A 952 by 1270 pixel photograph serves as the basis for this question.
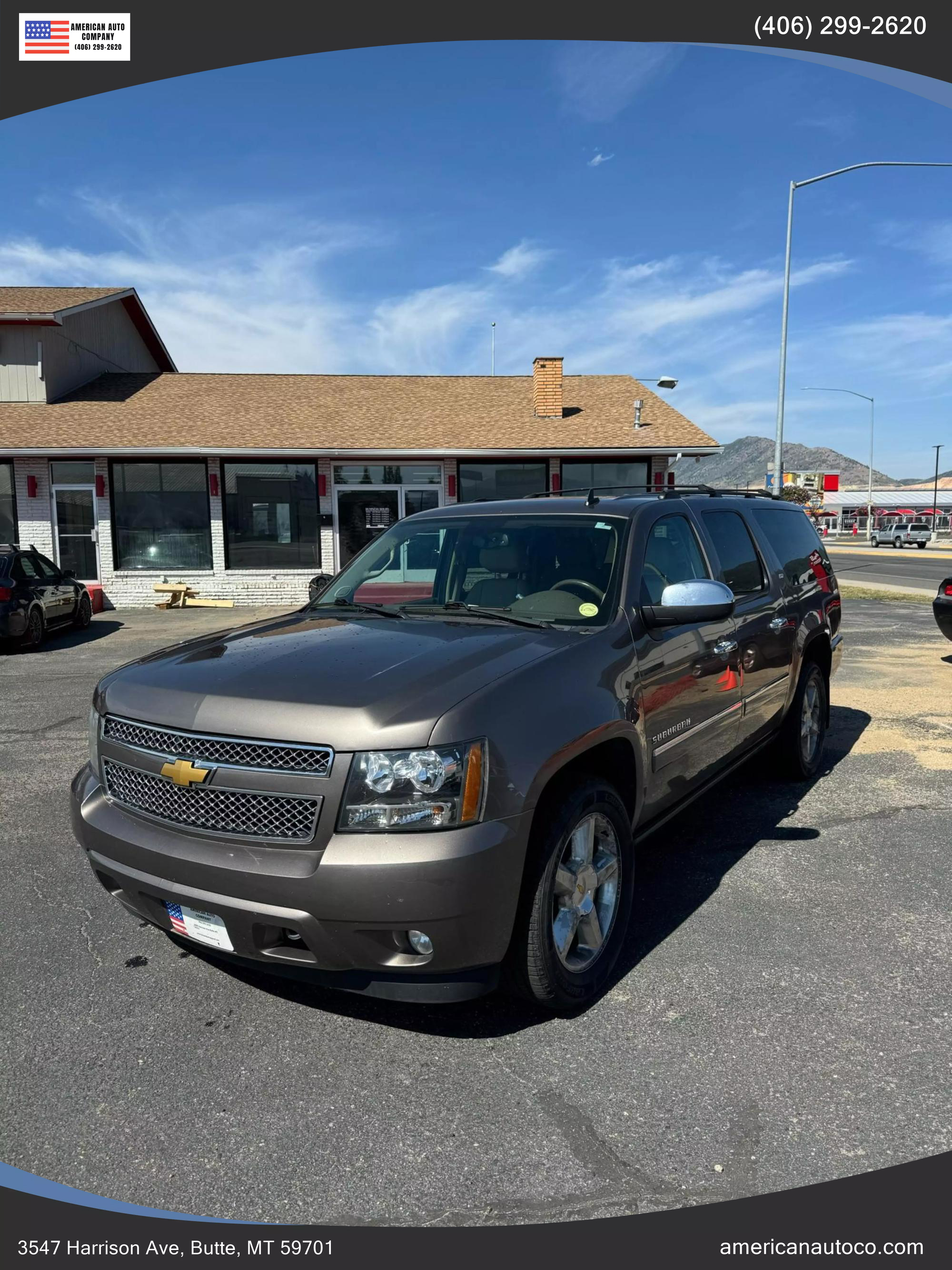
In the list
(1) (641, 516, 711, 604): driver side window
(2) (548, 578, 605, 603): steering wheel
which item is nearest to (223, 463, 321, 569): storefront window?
Result: (1) (641, 516, 711, 604): driver side window

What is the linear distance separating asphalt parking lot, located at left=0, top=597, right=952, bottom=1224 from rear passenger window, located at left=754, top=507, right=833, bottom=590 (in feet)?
6.42

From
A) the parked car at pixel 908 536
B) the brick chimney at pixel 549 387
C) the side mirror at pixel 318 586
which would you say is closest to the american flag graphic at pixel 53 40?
the side mirror at pixel 318 586

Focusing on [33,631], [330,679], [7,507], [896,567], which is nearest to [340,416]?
[7,507]

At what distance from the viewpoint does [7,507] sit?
17.5 metres

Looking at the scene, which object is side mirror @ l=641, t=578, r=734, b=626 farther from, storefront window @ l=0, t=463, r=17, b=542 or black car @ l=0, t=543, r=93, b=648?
storefront window @ l=0, t=463, r=17, b=542

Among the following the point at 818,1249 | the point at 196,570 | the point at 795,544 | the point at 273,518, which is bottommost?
the point at 818,1249

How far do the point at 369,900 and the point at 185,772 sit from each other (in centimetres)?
75

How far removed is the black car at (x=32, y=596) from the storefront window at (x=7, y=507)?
5110 millimetres

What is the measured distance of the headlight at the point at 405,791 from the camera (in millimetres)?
2449

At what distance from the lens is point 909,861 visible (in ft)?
14.0

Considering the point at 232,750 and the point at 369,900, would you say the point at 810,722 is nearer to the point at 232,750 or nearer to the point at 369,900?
the point at 369,900

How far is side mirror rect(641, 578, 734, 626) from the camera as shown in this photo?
338cm

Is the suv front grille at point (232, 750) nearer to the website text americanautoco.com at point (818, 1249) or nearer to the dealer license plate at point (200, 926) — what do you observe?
the dealer license plate at point (200, 926)

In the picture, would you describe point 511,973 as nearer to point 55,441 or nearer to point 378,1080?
point 378,1080
